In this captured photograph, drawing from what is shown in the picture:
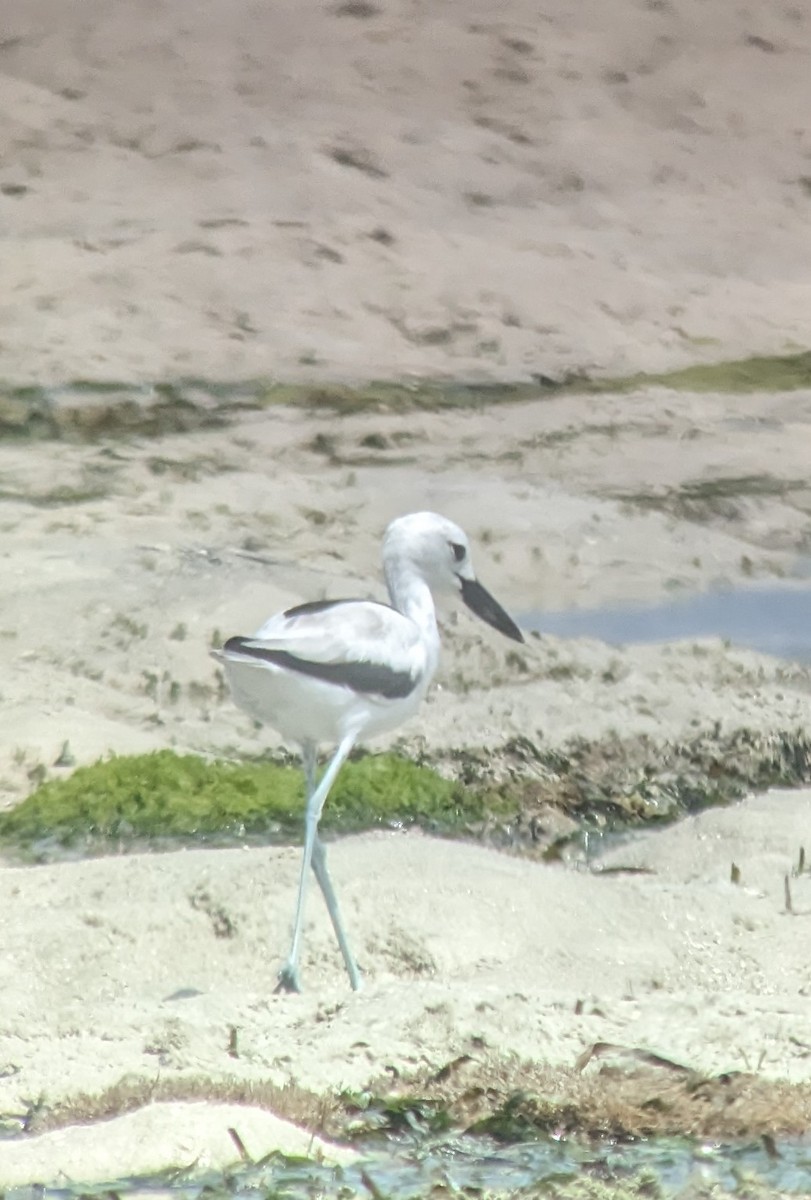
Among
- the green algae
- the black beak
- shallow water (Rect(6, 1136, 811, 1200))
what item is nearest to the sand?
the green algae

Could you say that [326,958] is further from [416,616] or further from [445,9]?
[445,9]

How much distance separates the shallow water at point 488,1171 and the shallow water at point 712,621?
665cm

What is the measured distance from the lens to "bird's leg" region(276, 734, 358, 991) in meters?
4.93

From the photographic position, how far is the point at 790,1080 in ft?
13.4

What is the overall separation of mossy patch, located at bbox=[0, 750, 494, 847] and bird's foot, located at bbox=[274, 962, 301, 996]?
188cm

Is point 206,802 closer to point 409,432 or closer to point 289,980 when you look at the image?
point 289,980

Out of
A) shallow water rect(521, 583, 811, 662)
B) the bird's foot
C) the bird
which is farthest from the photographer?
shallow water rect(521, 583, 811, 662)

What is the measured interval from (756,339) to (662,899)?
8.60 m

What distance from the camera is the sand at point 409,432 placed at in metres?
5.64

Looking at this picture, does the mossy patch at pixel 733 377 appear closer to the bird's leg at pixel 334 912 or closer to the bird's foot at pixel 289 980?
the bird's leg at pixel 334 912

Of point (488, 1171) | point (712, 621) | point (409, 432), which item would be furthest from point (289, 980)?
point (409, 432)

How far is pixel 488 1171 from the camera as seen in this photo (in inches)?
143

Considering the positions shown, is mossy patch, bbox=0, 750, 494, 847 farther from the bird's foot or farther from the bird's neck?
the bird's foot

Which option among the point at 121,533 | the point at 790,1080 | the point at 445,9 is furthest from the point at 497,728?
the point at 445,9
